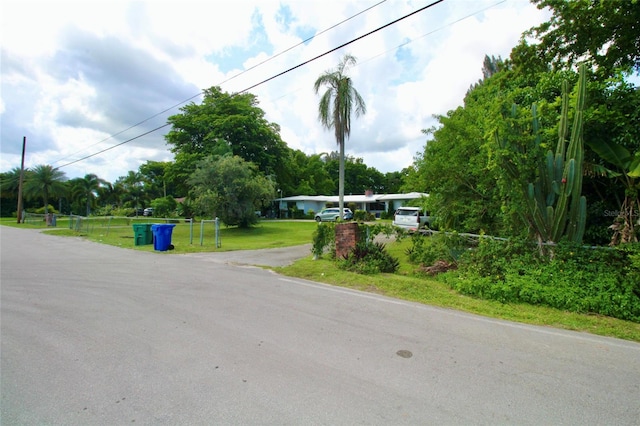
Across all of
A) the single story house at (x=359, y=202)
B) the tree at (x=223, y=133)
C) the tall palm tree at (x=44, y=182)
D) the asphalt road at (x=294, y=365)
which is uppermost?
the tree at (x=223, y=133)

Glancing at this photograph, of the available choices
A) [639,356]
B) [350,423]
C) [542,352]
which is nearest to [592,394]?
[542,352]

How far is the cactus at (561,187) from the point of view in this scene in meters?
6.25

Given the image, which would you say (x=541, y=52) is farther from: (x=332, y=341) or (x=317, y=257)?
(x=332, y=341)

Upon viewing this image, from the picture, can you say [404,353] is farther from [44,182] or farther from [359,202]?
[44,182]

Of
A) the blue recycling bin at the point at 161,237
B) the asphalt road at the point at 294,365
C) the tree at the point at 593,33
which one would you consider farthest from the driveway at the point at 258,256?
the tree at the point at 593,33

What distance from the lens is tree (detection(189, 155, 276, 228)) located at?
882 inches

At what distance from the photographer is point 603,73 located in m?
7.39

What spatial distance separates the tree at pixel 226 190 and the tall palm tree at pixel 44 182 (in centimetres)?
2967

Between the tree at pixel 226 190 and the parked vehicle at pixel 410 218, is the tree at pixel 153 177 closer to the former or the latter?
the tree at pixel 226 190

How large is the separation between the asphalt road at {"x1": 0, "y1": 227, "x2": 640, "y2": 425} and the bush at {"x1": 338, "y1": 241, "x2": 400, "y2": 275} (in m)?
2.24

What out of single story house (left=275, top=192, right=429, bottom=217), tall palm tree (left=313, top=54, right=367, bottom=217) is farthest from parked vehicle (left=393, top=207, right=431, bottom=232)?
single story house (left=275, top=192, right=429, bottom=217)

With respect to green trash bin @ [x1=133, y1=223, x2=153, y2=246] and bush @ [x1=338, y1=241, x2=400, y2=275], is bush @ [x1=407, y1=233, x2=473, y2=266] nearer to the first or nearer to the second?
bush @ [x1=338, y1=241, x2=400, y2=275]

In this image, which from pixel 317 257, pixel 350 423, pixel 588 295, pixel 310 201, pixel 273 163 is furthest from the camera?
pixel 310 201

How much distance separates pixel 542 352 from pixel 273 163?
1589 inches
